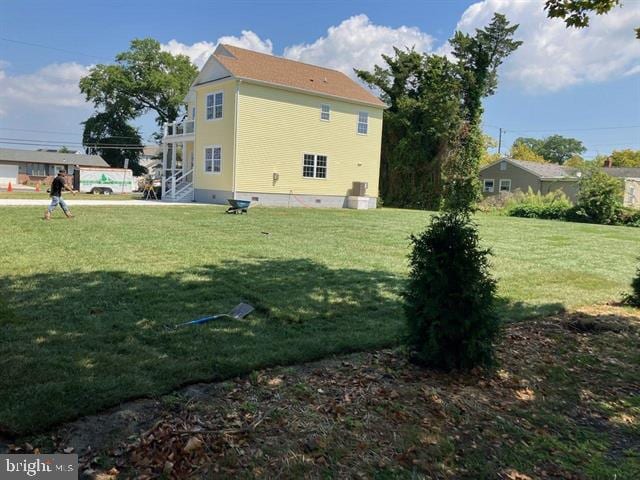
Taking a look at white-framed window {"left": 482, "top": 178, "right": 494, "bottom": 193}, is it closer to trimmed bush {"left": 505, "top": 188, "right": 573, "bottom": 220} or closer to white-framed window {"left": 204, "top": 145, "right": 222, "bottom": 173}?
trimmed bush {"left": 505, "top": 188, "right": 573, "bottom": 220}

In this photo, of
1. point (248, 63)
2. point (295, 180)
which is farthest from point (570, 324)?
point (248, 63)

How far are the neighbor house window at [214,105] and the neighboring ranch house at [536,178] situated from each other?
2241 centimetres

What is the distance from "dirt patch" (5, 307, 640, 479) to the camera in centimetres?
283

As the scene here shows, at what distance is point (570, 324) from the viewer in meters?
5.99

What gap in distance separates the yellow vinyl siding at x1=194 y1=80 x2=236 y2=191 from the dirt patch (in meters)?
21.4

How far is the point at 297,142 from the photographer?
26.6 m

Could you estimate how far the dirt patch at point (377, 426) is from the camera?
2834 mm

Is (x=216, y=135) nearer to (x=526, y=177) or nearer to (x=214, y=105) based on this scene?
(x=214, y=105)

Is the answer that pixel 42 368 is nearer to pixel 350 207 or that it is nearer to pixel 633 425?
pixel 633 425

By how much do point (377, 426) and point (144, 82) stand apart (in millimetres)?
59213

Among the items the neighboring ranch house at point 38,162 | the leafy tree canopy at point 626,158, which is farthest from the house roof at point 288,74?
the leafy tree canopy at point 626,158

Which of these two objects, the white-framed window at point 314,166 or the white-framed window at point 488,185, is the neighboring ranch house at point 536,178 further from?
the white-framed window at point 314,166

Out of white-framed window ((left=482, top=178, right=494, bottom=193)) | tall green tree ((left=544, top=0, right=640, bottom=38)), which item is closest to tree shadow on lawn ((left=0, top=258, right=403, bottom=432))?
tall green tree ((left=544, top=0, right=640, bottom=38))

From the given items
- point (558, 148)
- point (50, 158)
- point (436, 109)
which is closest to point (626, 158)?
point (558, 148)
